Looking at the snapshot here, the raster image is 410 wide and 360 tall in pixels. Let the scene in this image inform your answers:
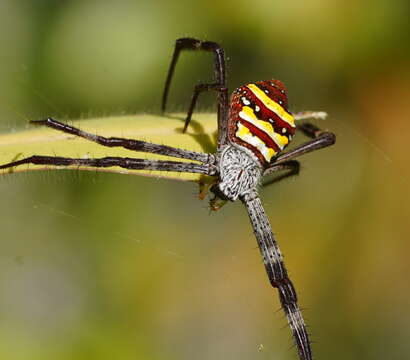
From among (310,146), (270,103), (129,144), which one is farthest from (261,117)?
(129,144)

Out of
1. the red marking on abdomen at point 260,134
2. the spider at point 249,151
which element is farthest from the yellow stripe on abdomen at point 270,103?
the red marking on abdomen at point 260,134

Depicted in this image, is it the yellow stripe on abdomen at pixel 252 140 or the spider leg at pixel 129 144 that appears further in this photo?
the yellow stripe on abdomen at pixel 252 140

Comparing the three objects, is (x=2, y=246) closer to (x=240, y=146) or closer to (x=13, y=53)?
(x=13, y=53)

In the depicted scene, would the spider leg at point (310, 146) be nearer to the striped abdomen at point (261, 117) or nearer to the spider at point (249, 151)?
the spider at point (249, 151)

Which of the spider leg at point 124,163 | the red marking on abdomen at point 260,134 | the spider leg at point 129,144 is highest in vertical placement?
the red marking on abdomen at point 260,134

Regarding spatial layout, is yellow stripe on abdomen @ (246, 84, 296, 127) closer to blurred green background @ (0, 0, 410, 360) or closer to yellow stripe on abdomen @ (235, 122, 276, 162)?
yellow stripe on abdomen @ (235, 122, 276, 162)

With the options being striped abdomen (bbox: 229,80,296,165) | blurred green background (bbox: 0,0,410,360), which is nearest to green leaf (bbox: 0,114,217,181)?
striped abdomen (bbox: 229,80,296,165)
